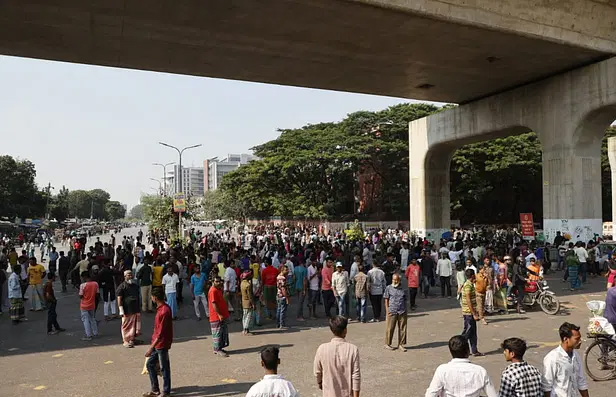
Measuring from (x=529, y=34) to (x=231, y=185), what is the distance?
4896 cm

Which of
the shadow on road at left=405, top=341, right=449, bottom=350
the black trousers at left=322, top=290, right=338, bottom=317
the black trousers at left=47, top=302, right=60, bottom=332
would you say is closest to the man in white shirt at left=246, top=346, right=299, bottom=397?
the shadow on road at left=405, top=341, right=449, bottom=350

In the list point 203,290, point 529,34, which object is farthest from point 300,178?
point 203,290

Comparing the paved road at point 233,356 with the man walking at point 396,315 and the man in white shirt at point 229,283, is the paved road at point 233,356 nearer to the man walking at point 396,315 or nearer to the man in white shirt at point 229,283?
the man walking at point 396,315

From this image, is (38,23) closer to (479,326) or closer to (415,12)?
(415,12)

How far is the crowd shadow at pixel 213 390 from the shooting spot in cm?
732

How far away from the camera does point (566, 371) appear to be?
183 inches

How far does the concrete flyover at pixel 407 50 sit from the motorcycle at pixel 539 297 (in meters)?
8.46

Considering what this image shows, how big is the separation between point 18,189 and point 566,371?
74.9m

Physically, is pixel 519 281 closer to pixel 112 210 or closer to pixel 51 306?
pixel 51 306

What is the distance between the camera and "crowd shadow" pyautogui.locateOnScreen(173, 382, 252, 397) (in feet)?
24.0

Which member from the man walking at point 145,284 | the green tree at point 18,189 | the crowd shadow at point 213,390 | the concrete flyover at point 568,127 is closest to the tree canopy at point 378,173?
the concrete flyover at point 568,127

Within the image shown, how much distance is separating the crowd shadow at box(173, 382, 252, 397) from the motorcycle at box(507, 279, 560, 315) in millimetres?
8463

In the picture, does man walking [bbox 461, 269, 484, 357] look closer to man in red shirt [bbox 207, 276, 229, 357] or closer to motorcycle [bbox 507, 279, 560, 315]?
man in red shirt [bbox 207, 276, 229, 357]

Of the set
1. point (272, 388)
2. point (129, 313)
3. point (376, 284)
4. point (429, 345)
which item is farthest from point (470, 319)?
point (129, 313)
